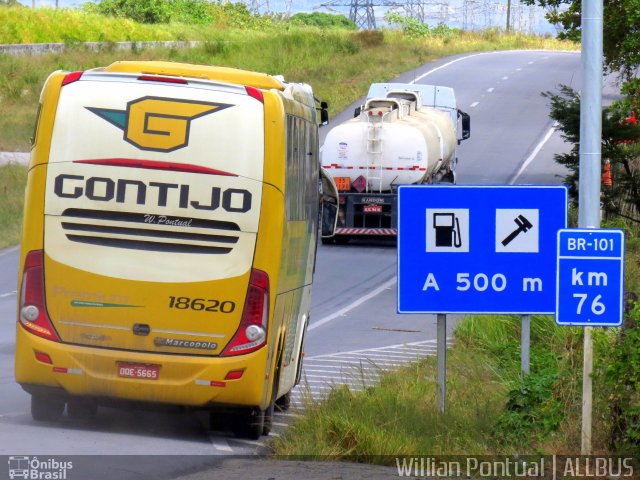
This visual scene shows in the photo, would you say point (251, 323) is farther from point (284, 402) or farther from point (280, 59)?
point (280, 59)

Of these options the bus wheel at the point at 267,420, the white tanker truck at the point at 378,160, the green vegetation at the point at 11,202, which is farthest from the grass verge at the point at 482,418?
the green vegetation at the point at 11,202

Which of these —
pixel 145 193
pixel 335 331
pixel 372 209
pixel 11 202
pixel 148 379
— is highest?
pixel 11 202

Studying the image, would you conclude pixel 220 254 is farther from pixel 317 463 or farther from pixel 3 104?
pixel 3 104

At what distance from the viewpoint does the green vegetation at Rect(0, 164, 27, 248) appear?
3194 centimetres

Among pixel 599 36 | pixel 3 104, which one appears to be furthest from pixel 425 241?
pixel 3 104

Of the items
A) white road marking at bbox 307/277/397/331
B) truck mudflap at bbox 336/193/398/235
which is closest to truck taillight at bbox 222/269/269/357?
white road marking at bbox 307/277/397/331

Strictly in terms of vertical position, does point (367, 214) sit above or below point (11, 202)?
below

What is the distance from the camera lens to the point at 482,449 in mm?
10508

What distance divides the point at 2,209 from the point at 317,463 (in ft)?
83.4

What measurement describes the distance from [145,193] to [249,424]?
232 cm

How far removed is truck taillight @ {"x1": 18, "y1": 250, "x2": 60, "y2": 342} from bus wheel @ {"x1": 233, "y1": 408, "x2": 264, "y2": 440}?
5.93ft

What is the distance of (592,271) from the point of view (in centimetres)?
1009

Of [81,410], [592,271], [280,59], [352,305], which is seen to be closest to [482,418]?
[592,271]

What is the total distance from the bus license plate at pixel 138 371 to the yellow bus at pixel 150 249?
0.01 metres
